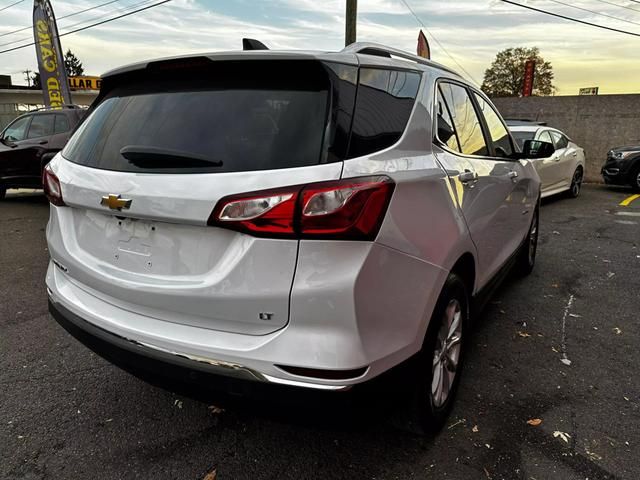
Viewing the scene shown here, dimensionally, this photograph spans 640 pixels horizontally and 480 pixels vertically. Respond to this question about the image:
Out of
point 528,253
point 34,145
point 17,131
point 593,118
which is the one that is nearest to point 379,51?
point 528,253

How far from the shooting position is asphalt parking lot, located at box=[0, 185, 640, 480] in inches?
83.7

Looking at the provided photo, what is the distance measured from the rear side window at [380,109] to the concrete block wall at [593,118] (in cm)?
1488

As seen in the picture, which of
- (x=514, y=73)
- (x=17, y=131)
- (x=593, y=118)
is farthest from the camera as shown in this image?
(x=514, y=73)

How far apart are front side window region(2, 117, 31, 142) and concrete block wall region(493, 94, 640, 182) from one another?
13.9m

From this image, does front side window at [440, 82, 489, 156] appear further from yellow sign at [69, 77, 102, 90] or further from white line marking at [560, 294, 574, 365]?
yellow sign at [69, 77, 102, 90]

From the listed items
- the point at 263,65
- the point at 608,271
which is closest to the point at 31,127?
the point at 263,65

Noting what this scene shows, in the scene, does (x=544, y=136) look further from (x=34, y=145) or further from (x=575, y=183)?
(x=34, y=145)

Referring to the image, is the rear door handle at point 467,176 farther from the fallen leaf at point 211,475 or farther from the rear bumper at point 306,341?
the fallen leaf at point 211,475

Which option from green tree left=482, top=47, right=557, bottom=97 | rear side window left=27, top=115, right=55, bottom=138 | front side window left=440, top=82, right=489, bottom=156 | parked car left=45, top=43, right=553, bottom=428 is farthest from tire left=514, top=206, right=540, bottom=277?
green tree left=482, top=47, right=557, bottom=97

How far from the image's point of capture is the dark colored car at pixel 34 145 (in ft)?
29.5

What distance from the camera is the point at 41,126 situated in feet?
30.1

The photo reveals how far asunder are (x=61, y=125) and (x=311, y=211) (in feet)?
30.0

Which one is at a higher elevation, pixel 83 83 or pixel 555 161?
pixel 83 83

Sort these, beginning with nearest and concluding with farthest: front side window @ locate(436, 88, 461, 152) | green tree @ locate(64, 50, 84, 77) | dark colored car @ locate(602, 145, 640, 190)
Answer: front side window @ locate(436, 88, 461, 152) → dark colored car @ locate(602, 145, 640, 190) → green tree @ locate(64, 50, 84, 77)
